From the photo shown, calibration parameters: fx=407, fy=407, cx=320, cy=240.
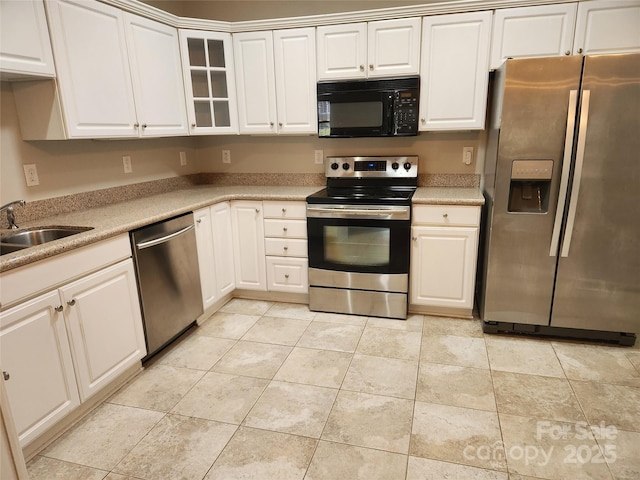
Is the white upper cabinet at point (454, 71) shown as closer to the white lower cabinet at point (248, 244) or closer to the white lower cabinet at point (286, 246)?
the white lower cabinet at point (286, 246)

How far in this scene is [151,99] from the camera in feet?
8.93

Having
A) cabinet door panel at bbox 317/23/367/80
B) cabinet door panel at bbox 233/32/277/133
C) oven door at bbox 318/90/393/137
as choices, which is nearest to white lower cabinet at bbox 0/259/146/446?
cabinet door panel at bbox 233/32/277/133

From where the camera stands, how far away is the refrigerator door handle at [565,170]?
2266 millimetres

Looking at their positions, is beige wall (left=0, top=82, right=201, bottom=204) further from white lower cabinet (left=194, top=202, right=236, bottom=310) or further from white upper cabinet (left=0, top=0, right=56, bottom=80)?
white lower cabinet (left=194, top=202, right=236, bottom=310)

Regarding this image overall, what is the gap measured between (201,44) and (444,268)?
2450 mm

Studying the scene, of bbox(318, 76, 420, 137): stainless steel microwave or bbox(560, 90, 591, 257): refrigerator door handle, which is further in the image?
bbox(318, 76, 420, 137): stainless steel microwave

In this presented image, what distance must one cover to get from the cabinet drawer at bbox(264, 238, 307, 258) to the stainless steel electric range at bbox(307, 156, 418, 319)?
0.09 meters

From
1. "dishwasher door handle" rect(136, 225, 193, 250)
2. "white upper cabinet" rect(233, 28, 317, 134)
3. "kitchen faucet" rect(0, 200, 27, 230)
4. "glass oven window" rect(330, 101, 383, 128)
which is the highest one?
"white upper cabinet" rect(233, 28, 317, 134)

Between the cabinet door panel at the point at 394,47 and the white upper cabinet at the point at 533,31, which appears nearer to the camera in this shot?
the white upper cabinet at the point at 533,31

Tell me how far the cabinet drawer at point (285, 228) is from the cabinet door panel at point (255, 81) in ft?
2.45

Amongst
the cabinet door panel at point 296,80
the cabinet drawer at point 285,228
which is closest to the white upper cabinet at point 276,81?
the cabinet door panel at point 296,80

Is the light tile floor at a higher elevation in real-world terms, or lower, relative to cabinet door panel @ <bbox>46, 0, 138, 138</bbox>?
lower

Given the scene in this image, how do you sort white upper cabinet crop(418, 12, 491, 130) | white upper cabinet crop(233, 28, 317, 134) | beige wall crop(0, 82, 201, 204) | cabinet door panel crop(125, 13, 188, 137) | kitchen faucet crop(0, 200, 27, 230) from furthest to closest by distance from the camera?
white upper cabinet crop(233, 28, 317, 134) → white upper cabinet crop(418, 12, 491, 130) → cabinet door panel crop(125, 13, 188, 137) → beige wall crop(0, 82, 201, 204) → kitchen faucet crop(0, 200, 27, 230)

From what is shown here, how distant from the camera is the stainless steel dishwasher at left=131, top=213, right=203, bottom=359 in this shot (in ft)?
7.54
